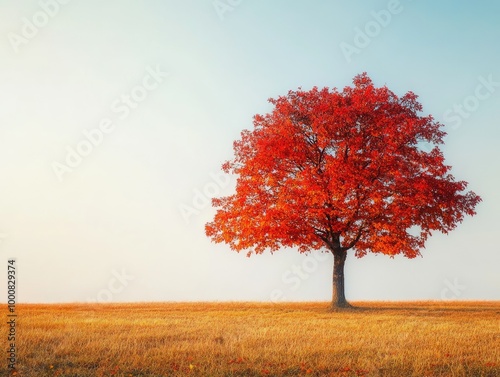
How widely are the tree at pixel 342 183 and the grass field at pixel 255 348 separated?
8.98 metres

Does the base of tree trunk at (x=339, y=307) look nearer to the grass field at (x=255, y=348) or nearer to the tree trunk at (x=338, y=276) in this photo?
the tree trunk at (x=338, y=276)

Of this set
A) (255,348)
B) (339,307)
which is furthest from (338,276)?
(255,348)

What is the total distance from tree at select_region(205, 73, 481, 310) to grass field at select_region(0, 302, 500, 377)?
8981mm

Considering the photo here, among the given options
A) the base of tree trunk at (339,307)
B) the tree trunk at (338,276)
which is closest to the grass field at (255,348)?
the base of tree trunk at (339,307)

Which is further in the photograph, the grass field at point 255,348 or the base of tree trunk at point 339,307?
the base of tree trunk at point 339,307

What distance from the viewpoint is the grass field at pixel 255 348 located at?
604 inches

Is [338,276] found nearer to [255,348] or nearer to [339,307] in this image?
[339,307]

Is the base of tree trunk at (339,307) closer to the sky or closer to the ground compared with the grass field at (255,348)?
closer to the ground

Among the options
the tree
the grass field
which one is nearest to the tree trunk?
the tree

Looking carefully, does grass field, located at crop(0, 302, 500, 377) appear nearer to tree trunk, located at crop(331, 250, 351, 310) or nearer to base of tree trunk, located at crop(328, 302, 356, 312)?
base of tree trunk, located at crop(328, 302, 356, 312)

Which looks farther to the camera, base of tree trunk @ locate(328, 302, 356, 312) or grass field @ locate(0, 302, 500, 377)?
base of tree trunk @ locate(328, 302, 356, 312)

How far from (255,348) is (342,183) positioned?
17243 millimetres

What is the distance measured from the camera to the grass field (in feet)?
50.3

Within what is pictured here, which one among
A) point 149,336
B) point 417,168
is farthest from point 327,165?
point 149,336
